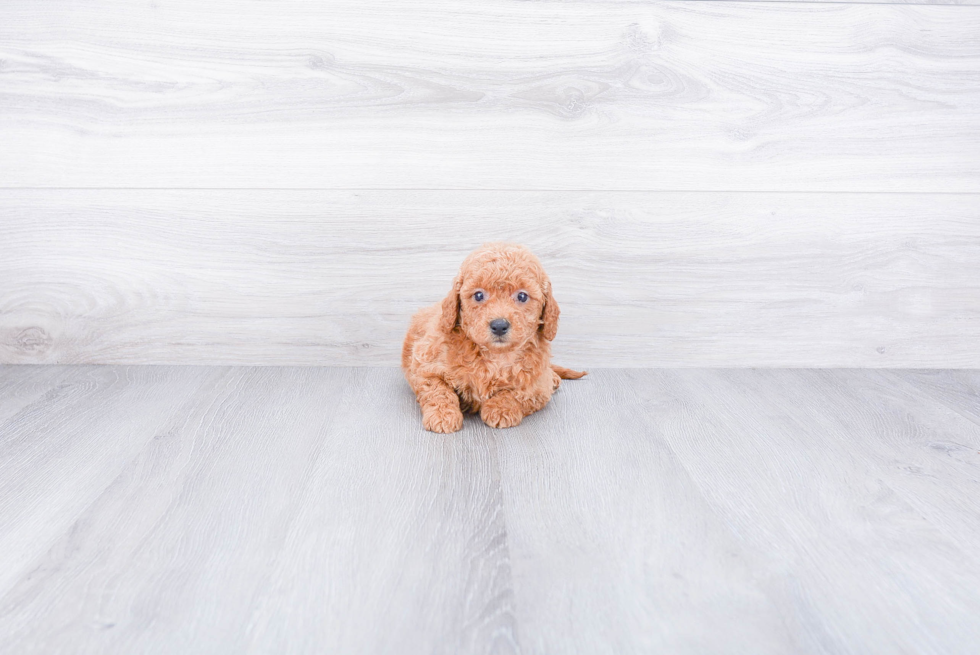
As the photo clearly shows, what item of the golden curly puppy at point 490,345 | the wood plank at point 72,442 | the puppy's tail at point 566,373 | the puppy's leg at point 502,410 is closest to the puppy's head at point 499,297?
the golden curly puppy at point 490,345

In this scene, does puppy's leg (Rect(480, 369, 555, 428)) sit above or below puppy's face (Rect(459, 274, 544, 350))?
below

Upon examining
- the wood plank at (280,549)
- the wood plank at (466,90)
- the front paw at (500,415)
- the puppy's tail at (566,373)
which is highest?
the wood plank at (466,90)

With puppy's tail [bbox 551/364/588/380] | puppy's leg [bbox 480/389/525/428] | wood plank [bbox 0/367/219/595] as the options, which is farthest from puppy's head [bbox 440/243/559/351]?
wood plank [bbox 0/367/219/595]

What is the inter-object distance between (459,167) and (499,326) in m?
0.47

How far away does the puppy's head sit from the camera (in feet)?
3.66

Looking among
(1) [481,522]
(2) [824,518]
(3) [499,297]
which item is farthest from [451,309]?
(2) [824,518]

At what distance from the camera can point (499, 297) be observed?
114 cm

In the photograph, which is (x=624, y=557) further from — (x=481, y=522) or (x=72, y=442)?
(x=72, y=442)

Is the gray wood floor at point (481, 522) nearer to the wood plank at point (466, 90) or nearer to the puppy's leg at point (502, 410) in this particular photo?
the puppy's leg at point (502, 410)

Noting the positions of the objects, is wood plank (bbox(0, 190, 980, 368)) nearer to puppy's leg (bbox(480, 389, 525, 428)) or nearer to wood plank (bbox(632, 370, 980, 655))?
wood plank (bbox(632, 370, 980, 655))

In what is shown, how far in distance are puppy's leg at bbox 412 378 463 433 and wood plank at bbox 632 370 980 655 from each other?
1.17ft

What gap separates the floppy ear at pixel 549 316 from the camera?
3.90 ft

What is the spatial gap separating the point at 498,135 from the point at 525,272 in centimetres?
41

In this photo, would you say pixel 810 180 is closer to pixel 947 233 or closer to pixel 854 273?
pixel 854 273
